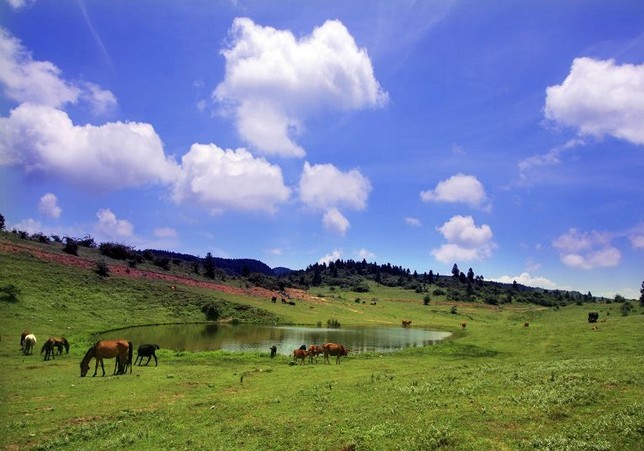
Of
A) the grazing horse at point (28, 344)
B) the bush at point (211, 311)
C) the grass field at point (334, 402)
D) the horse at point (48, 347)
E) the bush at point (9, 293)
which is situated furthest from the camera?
the bush at point (211, 311)

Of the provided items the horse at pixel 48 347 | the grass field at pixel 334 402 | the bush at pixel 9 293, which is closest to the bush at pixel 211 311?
the bush at pixel 9 293

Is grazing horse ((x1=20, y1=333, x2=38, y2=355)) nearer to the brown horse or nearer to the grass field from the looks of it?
the brown horse

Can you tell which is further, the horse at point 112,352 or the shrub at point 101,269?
the shrub at point 101,269

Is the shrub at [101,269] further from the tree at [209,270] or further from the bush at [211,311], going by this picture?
the tree at [209,270]

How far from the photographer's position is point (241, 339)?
5656 cm

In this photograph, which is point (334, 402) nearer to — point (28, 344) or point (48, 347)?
point (48, 347)

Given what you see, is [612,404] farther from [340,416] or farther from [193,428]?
[193,428]

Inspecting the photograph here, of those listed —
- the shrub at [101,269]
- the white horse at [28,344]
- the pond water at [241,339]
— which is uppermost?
the shrub at [101,269]

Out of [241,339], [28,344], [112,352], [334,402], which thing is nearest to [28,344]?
[28,344]

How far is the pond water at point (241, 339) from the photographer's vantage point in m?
49.9

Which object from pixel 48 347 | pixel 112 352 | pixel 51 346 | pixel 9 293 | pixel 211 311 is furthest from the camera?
pixel 211 311

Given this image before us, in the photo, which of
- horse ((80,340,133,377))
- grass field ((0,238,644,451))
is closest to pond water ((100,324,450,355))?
grass field ((0,238,644,451))

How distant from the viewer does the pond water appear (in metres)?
49.9

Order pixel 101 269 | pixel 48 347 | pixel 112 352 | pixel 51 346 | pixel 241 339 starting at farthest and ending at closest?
pixel 101 269, pixel 241 339, pixel 51 346, pixel 48 347, pixel 112 352
